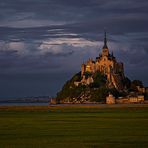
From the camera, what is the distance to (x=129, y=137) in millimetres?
35562

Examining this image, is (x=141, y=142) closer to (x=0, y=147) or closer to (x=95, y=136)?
(x=95, y=136)

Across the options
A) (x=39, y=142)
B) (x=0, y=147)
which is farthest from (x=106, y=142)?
(x=0, y=147)

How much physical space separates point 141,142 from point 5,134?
1055 centimetres

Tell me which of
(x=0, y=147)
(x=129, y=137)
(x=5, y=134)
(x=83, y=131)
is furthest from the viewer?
(x=83, y=131)

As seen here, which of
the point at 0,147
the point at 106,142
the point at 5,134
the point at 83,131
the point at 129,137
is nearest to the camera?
the point at 0,147

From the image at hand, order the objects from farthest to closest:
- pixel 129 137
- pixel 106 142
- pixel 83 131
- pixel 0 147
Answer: pixel 83 131 < pixel 129 137 < pixel 106 142 < pixel 0 147

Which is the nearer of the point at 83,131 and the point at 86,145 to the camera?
the point at 86,145

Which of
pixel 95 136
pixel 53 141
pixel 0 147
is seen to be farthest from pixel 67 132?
pixel 0 147

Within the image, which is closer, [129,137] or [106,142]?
[106,142]

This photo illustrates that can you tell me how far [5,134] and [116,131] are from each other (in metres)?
7.96

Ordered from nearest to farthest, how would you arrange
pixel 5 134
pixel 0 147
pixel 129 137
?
pixel 0 147 < pixel 129 137 < pixel 5 134

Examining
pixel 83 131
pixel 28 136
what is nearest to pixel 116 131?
pixel 83 131

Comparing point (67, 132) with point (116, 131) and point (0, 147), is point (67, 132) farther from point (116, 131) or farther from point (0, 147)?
point (0, 147)

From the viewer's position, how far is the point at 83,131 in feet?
136
